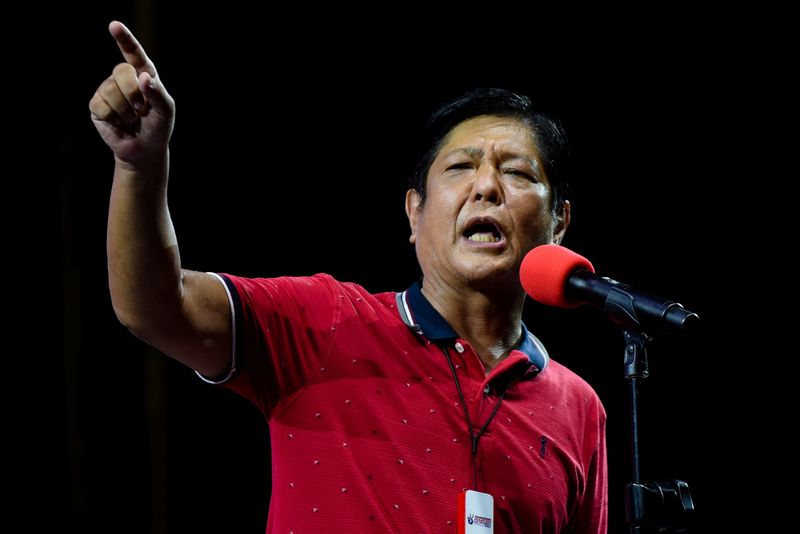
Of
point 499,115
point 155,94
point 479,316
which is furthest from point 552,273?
point 499,115

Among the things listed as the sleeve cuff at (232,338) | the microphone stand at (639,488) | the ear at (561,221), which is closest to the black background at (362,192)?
the ear at (561,221)

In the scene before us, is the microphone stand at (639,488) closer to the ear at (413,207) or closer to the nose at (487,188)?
the nose at (487,188)

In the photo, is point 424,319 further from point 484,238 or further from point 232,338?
point 232,338

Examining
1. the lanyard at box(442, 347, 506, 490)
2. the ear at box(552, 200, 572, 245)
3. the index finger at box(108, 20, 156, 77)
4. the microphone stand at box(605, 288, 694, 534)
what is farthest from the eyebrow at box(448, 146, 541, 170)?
the index finger at box(108, 20, 156, 77)

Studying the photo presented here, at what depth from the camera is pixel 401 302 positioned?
7.23 ft

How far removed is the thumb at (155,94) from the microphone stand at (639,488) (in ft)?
2.72

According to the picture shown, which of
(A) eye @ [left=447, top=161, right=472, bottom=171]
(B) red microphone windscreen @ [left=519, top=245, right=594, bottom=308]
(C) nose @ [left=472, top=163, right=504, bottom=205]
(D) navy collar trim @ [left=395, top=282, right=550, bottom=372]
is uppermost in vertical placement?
(A) eye @ [left=447, top=161, right=472, bottom=171]

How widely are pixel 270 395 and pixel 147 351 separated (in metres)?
1.09

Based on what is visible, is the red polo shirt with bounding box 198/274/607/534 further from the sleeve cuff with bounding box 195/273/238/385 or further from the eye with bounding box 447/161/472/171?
the eye with bounding box 447/161/472/171

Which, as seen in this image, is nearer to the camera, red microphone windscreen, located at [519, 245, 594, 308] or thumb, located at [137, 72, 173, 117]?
thumb, located at [137, 72, 173, 117]

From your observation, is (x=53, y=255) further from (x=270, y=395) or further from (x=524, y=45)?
(x=524, y=45)

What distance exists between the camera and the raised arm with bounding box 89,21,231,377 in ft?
4.78

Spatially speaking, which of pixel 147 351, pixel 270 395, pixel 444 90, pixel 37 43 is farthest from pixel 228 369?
pixel 444 90

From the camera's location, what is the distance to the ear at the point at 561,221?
8.46ft
